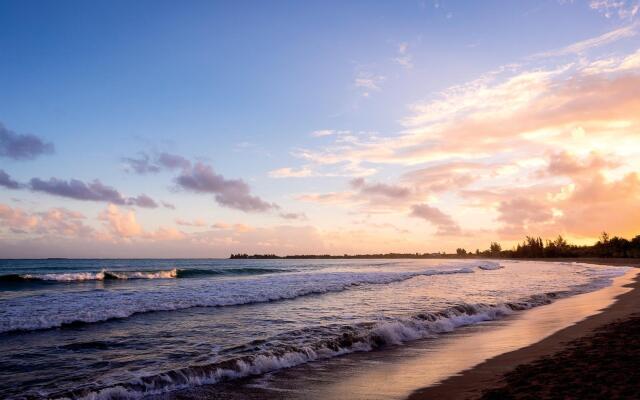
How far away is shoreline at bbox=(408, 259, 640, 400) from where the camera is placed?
24.3 feet

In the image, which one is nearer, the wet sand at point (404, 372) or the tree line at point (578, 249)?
the wet sand at point (404, 372)

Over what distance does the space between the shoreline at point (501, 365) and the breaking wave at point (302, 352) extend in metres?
3.58

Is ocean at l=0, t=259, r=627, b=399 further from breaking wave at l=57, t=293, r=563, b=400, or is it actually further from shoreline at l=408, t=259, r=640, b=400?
shoreline at l=408, t=259, r=640, b=400

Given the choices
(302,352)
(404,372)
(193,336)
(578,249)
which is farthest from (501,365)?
(578,249)

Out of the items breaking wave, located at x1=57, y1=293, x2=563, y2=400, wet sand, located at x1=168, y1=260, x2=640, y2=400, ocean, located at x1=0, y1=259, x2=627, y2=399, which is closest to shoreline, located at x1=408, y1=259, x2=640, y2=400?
wet sand, located at x1=168, y1=260, x2=640, y2=400

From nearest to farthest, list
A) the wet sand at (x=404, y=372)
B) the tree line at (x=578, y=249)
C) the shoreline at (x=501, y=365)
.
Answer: the shoreline at (x=501, y=365) → the wet sand at (x=404, y=372) → the tree line at (x=578, y=249)

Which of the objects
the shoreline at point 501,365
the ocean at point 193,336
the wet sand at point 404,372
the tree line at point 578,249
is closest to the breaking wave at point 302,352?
the ocean at point 193,336

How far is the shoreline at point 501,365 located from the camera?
7402 mm

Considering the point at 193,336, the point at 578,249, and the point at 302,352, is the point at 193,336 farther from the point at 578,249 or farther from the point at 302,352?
the point at 578,249

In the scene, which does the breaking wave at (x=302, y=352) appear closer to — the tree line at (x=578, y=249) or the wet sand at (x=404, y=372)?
the wet sand at (x=404, y=372)

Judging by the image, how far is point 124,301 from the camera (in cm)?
2206

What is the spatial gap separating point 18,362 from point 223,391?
6.16 meters

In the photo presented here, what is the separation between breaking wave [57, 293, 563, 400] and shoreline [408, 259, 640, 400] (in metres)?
3.58

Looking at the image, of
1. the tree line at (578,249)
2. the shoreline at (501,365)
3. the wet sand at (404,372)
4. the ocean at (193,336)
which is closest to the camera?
the shoreline at (501,365)
